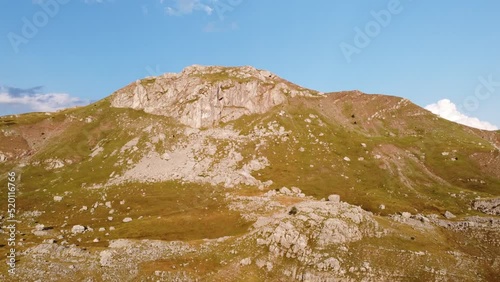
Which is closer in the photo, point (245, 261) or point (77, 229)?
point (245, 261)

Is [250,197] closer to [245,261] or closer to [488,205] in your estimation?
[245,261]

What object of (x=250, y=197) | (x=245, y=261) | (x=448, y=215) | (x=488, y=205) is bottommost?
(x=245, y=261)

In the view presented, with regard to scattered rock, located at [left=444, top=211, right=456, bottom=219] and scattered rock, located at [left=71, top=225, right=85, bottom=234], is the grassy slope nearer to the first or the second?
scattered rock, located at [left=71, top=225, right=85, bottom=234]

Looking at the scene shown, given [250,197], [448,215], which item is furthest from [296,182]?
[448,215]

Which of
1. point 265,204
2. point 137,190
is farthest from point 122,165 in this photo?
point 265,204

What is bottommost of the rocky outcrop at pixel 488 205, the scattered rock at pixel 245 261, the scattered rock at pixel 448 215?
the scattered rock at pixel 245 261

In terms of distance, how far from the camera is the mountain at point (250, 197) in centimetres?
6575

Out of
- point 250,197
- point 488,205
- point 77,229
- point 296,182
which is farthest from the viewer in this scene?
point 296,182

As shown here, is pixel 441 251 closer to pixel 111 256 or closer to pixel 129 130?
pixel 111 256

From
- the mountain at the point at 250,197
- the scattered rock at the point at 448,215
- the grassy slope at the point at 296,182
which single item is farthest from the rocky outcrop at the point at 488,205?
the scattered rock at the point at 448,215

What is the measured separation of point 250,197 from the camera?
123 m

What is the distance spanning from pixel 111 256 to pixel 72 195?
80.3 meters

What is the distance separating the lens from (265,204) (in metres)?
110

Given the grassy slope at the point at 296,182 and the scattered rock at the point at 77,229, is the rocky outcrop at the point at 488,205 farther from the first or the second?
the scattered rock at the point at 77,229
